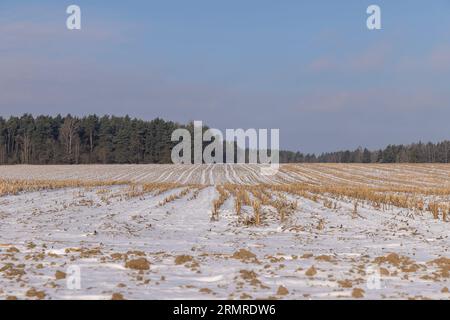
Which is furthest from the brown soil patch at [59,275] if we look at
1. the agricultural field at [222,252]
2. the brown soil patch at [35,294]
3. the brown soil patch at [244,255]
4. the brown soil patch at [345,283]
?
the brown soil patch at [345,283]

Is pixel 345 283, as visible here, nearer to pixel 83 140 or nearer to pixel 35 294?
pixel 35 294

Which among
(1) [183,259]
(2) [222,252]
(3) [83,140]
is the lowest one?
(2) [222,252]

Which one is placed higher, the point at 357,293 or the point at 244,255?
the point at 357,293

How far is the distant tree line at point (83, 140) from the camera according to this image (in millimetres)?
101575

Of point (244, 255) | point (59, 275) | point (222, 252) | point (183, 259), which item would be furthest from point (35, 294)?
point (222, 252)

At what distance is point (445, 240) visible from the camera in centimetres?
1332

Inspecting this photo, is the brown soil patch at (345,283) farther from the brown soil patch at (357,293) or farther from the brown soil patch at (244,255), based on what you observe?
the brown soil patch at (244,255)

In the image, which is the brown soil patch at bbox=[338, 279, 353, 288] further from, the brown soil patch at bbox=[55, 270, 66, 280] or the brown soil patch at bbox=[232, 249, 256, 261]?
the brown soil patch at bbox=[55, 270, 66, 280]

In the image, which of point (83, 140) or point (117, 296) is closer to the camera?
point (117, 296)

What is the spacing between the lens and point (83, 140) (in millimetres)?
107500

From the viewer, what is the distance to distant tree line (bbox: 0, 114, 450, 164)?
333 ft

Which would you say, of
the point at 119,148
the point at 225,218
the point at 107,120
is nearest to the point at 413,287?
the point at 225,218

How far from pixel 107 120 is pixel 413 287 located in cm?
10841

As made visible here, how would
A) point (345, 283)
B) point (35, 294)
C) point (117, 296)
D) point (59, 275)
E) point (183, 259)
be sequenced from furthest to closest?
point (183, 259) → point (59, 275) → point (345, 283) → point (35, 294) → point (117, 296)
